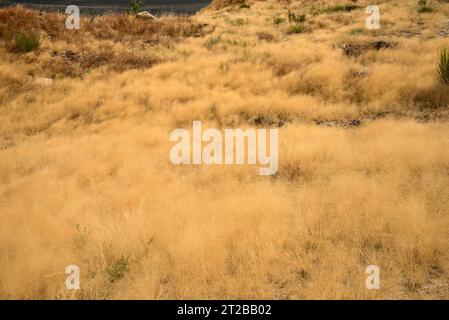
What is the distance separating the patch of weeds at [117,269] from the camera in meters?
3.76

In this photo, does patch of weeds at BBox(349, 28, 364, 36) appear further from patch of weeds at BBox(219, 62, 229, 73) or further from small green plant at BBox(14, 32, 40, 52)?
small green plant at BBox(14, 32, 40, 52)

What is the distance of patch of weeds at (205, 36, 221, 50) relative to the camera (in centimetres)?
1590

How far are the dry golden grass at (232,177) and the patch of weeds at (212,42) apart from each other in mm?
1779

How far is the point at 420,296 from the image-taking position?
10.6 ft

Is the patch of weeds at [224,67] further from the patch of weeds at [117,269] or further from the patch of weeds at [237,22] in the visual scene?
the patch of weeds at [117,269]

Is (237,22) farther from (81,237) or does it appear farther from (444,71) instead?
(81,237)

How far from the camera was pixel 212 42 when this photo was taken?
53.6ft

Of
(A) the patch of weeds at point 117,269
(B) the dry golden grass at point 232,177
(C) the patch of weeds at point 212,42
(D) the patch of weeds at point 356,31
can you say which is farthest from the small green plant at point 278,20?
(A) the patch of weeds at point 117,269

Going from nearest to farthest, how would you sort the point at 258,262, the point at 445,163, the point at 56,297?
the point at 56,297
the point at 258,262
the point at 445,163

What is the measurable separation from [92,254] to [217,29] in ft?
56.3

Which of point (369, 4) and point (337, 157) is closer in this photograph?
point (337, 157)

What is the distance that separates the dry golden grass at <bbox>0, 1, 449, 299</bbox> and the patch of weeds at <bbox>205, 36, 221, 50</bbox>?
5.84 feet

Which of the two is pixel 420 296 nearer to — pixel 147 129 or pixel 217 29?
pixel 147 129

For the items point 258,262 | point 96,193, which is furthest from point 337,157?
point 96,193
